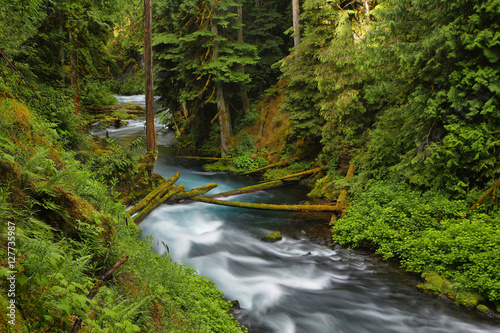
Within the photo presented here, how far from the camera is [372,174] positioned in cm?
1054

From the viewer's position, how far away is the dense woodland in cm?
346

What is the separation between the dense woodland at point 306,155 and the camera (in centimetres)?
346

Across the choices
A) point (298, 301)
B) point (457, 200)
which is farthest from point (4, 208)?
point (457, 200)

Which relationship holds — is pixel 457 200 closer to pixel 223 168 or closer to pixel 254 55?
pixel 223 168

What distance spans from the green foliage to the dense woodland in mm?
33

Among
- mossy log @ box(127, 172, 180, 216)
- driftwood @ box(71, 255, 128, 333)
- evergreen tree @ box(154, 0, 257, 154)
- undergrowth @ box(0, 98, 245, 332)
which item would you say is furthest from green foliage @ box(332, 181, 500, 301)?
evergreen tree @ box(154, 0, 257, 154)

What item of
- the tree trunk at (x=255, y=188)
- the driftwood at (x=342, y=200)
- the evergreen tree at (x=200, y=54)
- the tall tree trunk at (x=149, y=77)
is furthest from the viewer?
the evergreen tree at (x=200, y=54)

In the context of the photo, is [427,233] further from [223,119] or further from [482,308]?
[223,119]

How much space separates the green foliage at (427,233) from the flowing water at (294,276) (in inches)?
19.1

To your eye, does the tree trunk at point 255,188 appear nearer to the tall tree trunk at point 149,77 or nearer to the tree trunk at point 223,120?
the tall tree trunk at point 149,77

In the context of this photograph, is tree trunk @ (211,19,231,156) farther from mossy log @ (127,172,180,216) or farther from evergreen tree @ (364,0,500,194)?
evergreen tree @ (364,0,500,194)

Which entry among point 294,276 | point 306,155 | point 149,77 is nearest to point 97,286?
point 294,276

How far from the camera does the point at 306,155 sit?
52.3 feet

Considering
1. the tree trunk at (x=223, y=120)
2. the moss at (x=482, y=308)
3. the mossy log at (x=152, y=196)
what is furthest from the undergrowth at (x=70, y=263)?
the tree trunk at (x=223, y=120)
